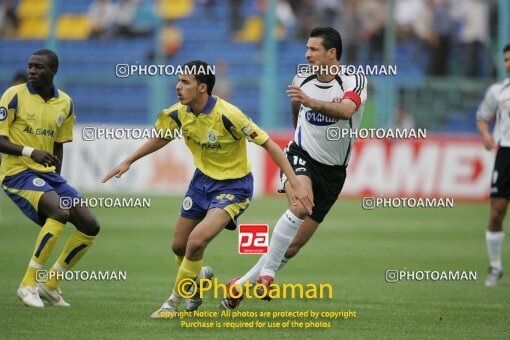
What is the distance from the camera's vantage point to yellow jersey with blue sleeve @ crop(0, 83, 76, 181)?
30.0 feet

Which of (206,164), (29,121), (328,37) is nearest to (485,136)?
(328,37)

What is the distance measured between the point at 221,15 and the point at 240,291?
66.6ft

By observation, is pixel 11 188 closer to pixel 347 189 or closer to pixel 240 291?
pixel 240 291

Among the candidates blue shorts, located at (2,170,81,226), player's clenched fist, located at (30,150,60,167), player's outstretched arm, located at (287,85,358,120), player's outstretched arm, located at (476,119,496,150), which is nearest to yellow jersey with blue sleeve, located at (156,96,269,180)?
player's outstretched arm, located at (287,85,358,120)

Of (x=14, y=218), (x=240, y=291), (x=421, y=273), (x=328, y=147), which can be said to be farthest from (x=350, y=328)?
(x=14, y=218)

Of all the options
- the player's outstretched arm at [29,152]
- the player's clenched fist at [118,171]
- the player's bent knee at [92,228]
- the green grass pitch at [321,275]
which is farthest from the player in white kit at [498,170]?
the player's outstretched arm at [29,152]

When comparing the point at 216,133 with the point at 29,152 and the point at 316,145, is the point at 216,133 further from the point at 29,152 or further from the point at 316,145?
the point at 29,152

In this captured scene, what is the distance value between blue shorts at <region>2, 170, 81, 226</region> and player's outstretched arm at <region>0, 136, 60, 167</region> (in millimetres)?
323

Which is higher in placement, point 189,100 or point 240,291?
point 189,100

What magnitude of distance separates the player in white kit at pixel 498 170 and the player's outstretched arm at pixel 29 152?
5.78 m

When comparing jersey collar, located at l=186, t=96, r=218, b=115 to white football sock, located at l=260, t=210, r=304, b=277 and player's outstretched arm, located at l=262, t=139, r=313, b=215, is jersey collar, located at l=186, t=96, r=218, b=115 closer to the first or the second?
player's outstretched arm, located at l=262, t=139, r=313, b=215

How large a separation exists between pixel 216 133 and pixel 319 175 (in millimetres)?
1332

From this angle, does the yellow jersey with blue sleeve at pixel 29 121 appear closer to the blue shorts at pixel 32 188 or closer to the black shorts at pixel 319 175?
the blue shorts at pixel 32 188

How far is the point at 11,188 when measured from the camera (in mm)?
9250
